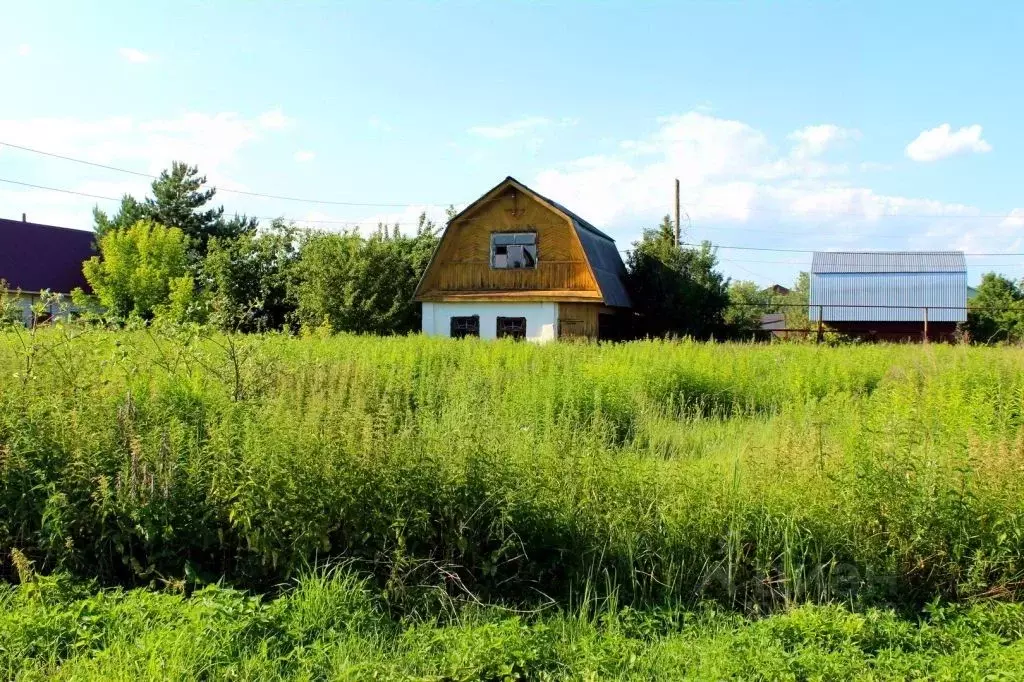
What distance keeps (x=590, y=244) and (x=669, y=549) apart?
79.8ft

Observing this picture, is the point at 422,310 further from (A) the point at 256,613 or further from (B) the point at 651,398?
(A) the point at 256,613

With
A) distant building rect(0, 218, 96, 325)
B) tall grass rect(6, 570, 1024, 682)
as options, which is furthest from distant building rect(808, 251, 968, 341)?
distant building rect(0, 218, 96, 325)

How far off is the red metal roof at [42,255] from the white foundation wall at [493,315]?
23820 mm

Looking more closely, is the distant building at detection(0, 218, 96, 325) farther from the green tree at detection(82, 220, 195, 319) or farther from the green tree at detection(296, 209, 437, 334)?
the green tree at detection(296, 209, 437, 334)

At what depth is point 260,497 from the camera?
4.71 meters

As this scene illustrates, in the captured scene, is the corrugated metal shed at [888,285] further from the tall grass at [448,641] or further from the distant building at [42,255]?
the distant building at [42,255]

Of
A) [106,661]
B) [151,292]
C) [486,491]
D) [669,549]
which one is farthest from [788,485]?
[151,292]

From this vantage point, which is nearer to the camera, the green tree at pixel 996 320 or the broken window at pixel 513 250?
the broken window at pixel 513 250

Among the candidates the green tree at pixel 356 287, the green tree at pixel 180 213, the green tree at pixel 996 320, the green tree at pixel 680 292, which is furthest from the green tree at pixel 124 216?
the green tree at pixel 996 320

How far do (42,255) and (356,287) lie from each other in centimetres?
2511

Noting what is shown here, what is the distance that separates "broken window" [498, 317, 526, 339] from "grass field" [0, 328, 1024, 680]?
22307mm

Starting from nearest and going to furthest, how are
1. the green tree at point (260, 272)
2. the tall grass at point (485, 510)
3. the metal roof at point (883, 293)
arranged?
1. the tall grass at point (485, 510)
2. the green tree at point (260, 272)
3. the metal roof at point (883, 293)

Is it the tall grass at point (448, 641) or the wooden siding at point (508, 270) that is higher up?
the wooden siding at point (508, 270)

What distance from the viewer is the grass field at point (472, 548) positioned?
399 cm
